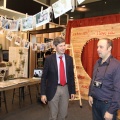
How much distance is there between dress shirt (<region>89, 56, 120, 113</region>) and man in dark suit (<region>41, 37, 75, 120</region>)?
1.87ft

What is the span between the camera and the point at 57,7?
275 cm

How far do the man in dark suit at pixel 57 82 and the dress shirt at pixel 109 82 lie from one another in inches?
22.4

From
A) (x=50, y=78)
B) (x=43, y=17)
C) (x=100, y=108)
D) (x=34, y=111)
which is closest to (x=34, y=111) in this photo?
(x=34, y=111)

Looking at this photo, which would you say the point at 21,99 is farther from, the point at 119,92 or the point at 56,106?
the point at 119,92

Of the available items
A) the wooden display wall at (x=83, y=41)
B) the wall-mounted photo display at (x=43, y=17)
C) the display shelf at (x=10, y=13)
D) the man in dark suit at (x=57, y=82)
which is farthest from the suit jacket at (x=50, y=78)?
the display shelf at (x=10, y=13)

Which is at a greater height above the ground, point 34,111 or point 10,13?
point 10,13

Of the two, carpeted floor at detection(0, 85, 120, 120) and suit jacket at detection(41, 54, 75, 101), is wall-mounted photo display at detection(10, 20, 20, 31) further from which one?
carpeted floor at detection(0, 85, 120, 120)

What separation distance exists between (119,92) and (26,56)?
5.82 meters

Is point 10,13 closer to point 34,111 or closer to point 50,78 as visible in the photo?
point 34,111

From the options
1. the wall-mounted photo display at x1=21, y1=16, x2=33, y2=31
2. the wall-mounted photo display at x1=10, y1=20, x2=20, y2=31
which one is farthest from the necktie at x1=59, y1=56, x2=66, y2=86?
the wall-mounted photo display at x1=10, y1=20, x2=20, y2=31

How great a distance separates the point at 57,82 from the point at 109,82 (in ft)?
2.67

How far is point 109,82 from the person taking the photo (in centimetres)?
207

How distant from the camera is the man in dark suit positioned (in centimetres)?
259

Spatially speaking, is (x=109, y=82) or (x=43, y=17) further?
(x=43, y=17)
